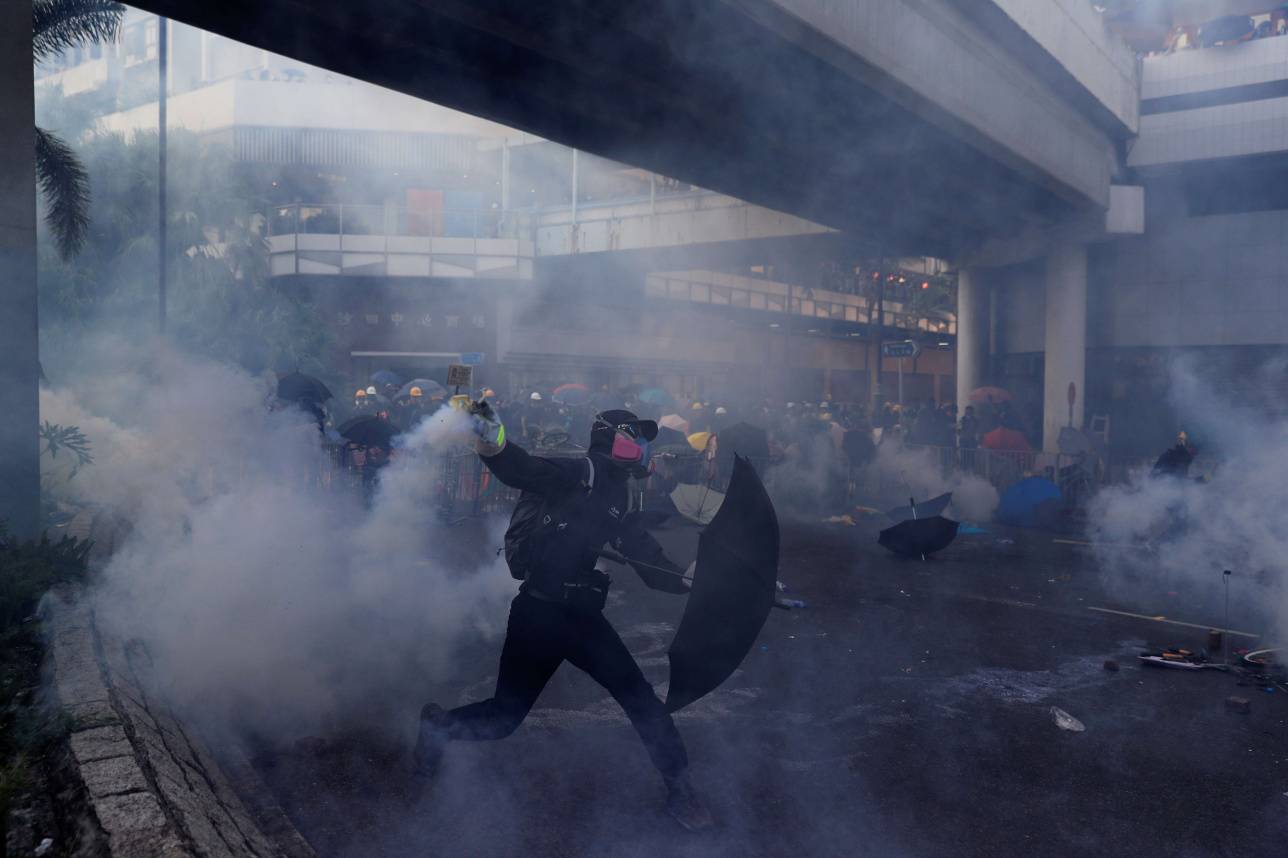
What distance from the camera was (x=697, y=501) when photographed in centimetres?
1027

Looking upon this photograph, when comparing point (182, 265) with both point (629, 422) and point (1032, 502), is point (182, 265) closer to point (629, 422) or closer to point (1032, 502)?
point (1032, 502)

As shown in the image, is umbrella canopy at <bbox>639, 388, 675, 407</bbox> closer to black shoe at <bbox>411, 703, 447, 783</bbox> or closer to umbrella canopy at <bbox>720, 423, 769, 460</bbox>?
umbrella canopy at <bbox>720, 423, 769, 460</bbox>

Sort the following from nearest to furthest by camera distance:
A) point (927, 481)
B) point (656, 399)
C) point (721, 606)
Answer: point (721, 606)
point (927, 481)
point (656, 399)

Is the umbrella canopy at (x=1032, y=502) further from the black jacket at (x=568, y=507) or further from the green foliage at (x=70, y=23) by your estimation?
the green foliage at (x=70, y=23)

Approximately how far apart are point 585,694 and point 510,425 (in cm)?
863

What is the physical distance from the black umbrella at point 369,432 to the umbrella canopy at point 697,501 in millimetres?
3394

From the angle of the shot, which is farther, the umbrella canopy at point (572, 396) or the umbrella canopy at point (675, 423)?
the umbrella canopy at point (572, 396)

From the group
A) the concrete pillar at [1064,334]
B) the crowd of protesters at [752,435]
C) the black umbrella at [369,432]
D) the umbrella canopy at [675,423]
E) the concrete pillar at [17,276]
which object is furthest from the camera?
the concrete pillar at [1064,334]

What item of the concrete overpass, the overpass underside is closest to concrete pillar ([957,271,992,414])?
the concrete overpass

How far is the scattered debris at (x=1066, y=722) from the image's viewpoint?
4.24 meters

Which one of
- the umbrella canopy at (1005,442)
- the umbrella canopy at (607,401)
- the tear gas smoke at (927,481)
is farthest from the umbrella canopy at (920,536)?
the umbrella canopy at (607,401)

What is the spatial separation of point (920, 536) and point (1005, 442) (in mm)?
4656

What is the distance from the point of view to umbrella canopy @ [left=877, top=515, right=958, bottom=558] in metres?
8.27

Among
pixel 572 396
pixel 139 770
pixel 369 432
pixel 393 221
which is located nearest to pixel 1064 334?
pixel 572 396
